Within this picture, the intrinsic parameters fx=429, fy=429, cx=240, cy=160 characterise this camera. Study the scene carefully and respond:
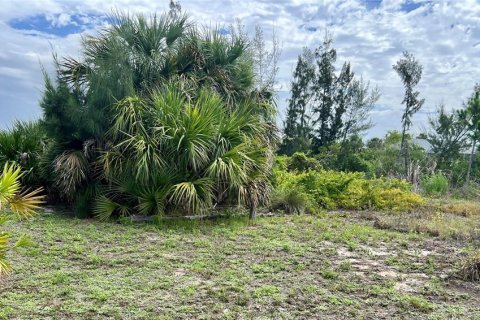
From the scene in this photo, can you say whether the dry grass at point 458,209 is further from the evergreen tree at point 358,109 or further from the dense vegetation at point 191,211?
the evergreen tree at point 358,109

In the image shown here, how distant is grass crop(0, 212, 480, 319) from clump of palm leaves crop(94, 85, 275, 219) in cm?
52

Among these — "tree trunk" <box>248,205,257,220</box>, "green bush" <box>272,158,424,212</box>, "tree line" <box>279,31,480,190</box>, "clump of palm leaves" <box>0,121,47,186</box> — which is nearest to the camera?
"tree trunk" <box>248,205,257,220</box>

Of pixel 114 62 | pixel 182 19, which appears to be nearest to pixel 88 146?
pixel 114 62

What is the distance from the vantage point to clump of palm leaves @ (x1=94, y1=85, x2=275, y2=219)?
7.40m

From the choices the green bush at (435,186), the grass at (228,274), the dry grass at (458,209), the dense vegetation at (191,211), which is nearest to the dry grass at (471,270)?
the dense vegetation at (191,211)

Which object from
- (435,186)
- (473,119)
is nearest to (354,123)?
(473,119)

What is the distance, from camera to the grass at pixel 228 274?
3.81 metres

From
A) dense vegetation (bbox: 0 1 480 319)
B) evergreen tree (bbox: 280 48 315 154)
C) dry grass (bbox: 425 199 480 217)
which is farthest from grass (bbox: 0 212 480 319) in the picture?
evergreen tree (bbox: 280 48 315 154)

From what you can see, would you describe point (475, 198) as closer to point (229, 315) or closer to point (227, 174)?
point (227, 174)

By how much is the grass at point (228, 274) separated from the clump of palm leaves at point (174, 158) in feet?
1.72

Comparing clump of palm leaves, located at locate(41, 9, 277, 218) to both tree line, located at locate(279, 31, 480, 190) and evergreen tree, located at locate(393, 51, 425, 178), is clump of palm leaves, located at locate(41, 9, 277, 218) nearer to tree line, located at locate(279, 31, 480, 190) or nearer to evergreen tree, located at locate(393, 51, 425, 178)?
tree line, located at locate(279, 31, 480, 190)

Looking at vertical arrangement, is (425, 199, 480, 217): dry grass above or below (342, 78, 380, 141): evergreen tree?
below

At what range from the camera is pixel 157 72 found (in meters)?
8.63

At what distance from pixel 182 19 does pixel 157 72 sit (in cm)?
131
